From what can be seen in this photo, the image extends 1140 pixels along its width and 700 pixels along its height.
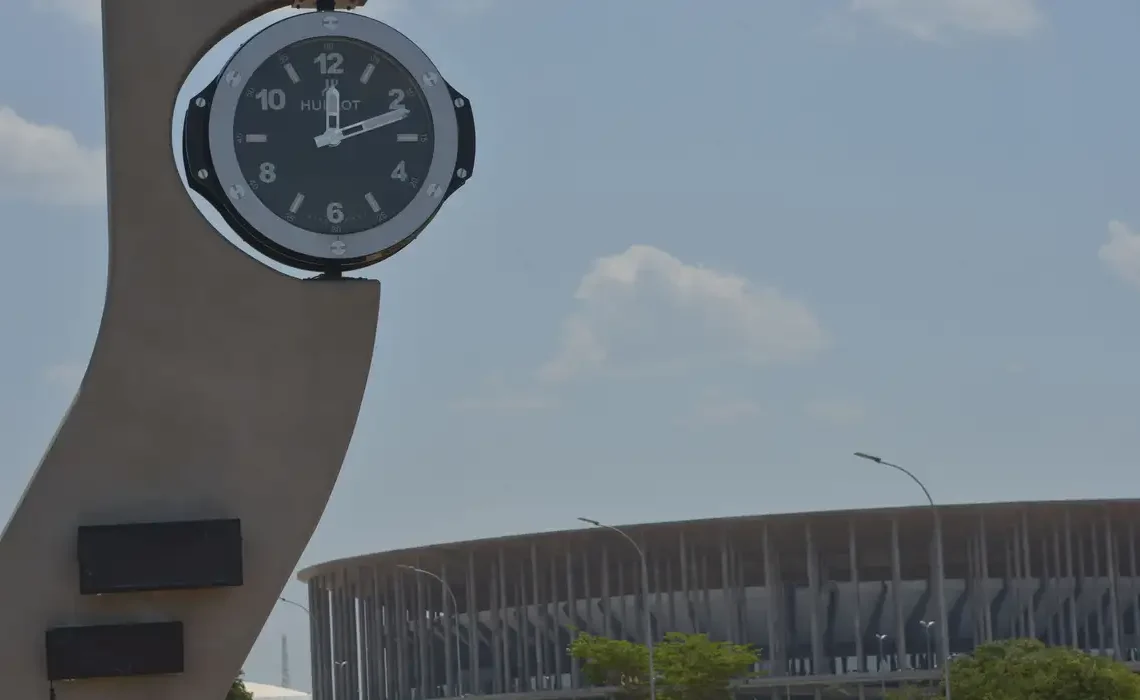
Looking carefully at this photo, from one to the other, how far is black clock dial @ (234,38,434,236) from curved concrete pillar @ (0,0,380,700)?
0.79m

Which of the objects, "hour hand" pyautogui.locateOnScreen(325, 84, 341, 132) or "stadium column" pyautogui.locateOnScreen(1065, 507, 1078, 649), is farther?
"stadium column" pyautogui.locateOnScreen(1065, 507, 1078, 649)

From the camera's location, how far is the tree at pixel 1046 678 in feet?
164

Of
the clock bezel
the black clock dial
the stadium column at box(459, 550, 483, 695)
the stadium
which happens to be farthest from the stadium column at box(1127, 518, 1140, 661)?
the black clock dial

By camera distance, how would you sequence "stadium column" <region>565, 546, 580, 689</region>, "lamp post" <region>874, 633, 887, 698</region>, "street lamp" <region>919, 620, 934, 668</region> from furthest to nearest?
1. "stadium column" <region>565, 546, 580, 689</region>
2. "street lamp" <region>919, 620, 934, 668</region>
3. "lamp post" <region>874, 633, 887, 698</region>

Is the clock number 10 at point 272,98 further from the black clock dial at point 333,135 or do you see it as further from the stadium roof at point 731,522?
the stadium roof at point 731,522

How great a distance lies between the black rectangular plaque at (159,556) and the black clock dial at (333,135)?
3693 millimetres

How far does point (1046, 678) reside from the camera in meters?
50.8

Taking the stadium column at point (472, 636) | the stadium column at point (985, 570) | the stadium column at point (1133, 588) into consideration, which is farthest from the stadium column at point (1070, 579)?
the stadium column at point (472, 636)

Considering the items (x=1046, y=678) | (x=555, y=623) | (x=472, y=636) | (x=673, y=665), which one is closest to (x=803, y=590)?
(x=555, y=623)

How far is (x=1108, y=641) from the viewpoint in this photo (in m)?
95.4

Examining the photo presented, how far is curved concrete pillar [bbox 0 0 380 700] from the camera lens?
2156 centimetres

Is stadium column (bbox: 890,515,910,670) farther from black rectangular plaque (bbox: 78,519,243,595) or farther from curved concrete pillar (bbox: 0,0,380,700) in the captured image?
black rectangular plaque (bbox: 78,519,243,595)

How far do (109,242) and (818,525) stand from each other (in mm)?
70404

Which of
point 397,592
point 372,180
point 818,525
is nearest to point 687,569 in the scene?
point 818,525
